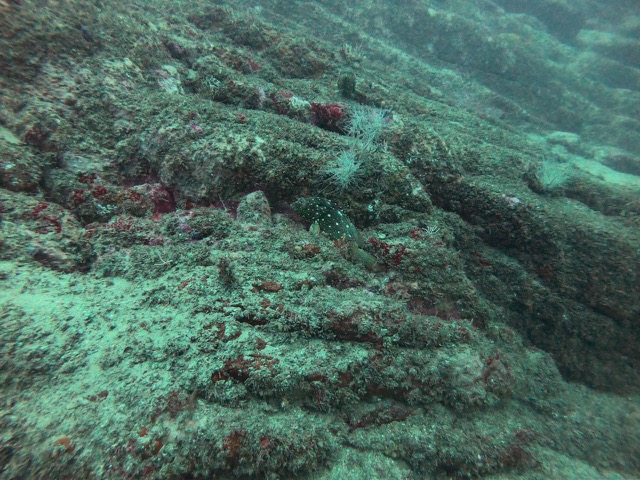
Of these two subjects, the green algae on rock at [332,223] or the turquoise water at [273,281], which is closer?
the turquoise water at [273,281]

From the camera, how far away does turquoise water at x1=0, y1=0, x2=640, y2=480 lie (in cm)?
192

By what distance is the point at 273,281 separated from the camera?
2744 millimetres

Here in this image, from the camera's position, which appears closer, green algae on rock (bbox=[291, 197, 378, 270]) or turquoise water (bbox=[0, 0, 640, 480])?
turquoise water (bbox=[0, 0, 640, 480])

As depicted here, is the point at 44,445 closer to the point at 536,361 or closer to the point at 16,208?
the point at 16,208

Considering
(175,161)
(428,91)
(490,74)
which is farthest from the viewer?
(490,74)

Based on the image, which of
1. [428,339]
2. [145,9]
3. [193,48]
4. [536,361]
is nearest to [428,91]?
[193,48]

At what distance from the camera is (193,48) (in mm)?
5703

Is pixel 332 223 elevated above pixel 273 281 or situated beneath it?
elevated above

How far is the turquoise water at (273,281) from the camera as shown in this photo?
75.8 inches

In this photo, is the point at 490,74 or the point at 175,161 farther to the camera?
the point at 490,74

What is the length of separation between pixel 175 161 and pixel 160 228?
1.03 metres

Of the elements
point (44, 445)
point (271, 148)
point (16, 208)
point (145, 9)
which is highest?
point (145, 9)

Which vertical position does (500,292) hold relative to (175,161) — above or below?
below

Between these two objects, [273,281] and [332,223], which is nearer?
[273,281]
